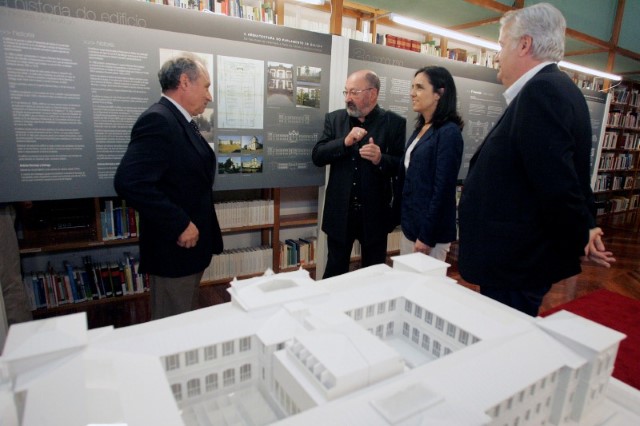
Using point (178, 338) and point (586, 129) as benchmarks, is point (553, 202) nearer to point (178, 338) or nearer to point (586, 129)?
point (586, 129)

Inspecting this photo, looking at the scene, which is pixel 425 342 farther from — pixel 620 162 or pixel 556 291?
pixel 620 162

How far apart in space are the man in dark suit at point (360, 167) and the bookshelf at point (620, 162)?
21.3 feet

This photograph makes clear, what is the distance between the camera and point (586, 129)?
4.60 ft

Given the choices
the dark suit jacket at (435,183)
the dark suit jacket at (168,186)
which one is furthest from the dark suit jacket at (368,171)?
the dark suit jacket at (168,186)

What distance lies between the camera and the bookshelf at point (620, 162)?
23.7ft

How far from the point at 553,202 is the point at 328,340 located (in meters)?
0.97

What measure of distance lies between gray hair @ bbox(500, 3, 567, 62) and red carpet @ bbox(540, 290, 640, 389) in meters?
2.18

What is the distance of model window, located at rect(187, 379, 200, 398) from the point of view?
1078mm

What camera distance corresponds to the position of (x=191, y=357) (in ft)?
3.48

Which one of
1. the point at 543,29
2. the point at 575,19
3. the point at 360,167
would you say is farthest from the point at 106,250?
the point at 575,19

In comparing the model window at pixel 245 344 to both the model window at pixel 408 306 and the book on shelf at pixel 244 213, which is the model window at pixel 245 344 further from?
the book on shelf at pixel 244 213

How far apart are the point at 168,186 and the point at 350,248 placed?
1.43 metres

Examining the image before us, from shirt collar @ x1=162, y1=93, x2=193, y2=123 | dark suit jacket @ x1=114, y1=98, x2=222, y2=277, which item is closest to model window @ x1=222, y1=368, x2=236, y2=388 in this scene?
dark suit jacket @ x1=114, y1=98, x2=222, y2=277

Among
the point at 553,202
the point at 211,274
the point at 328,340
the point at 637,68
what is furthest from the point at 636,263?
the point at 328,340
